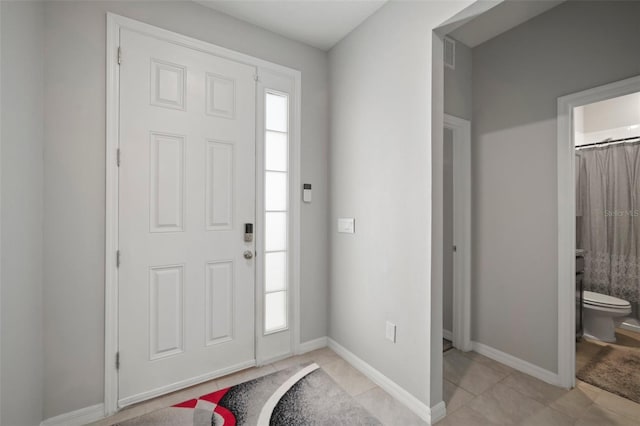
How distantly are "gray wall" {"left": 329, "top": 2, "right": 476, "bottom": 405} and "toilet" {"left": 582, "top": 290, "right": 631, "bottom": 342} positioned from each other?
2161mm

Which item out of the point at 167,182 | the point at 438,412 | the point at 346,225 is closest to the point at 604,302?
the point at 438,412

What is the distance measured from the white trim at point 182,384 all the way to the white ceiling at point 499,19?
3222 millimetres

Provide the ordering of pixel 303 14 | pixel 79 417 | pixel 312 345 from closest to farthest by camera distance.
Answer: pixel 79 417
pixel 303 14
pixel 312 345

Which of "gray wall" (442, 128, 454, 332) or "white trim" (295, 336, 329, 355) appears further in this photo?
"gray wall" (442, 128, 454, 332)

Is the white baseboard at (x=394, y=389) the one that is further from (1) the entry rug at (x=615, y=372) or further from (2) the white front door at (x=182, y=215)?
(1) the entry rug at (x=615, y=372)

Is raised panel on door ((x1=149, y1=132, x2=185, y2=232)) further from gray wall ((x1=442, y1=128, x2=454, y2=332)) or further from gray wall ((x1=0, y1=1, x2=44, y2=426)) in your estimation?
gray wall ((x1=442, y1=128, x2=454, y2=332))

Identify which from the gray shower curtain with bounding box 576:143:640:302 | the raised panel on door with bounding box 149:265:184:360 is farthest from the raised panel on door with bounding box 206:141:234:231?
the gray shower curtain with bounding box 576:143:640:302

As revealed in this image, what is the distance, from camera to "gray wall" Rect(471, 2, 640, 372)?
6.41 ft

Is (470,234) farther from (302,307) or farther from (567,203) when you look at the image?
(302,307)

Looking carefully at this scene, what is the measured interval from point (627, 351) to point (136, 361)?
13.2 ft

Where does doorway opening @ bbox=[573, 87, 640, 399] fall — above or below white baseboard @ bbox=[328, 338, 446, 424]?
above

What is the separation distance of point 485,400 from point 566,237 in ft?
4.18

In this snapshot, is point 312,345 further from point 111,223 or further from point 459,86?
point 459,86

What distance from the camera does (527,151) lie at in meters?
2.28
